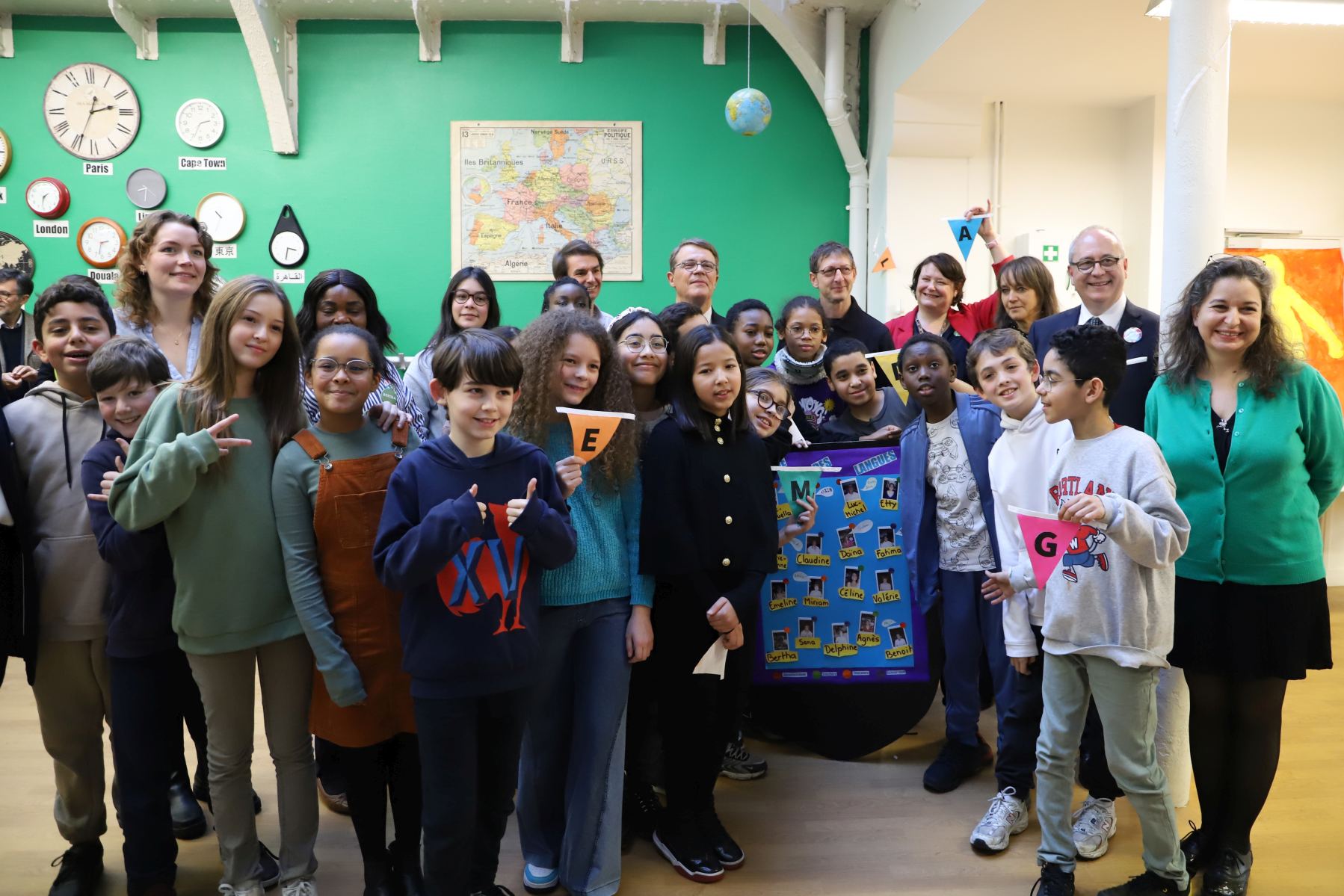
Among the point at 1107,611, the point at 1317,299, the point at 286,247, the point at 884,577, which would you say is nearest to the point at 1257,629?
the point at 1107,611

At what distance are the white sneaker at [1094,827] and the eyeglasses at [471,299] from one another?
256 centimetres

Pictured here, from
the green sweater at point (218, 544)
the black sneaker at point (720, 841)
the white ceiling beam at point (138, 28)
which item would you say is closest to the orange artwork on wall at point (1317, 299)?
the black sneaker at point (720, 841)

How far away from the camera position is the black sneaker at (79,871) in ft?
8.03

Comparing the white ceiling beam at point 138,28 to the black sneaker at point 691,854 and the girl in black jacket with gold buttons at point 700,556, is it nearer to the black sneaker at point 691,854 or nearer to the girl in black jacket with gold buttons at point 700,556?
the girl in black jacket with gold buttons at point 700,556

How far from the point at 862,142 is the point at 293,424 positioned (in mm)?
5382

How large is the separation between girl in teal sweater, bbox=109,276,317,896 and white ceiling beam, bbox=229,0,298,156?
4597 millimetres

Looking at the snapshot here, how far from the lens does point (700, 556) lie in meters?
2.48

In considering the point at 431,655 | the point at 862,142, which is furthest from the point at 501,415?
the point at 862,142

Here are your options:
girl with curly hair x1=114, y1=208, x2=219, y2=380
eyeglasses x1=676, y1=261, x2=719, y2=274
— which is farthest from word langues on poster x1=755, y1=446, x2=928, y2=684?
girl with curly hair x1=114, y1=208, x2=219, y2=380

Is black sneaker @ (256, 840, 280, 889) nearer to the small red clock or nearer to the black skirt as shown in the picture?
the black skirt

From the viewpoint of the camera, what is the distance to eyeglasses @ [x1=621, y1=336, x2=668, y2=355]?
2645 millimetres

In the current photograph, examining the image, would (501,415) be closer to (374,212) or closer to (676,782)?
(676,782)

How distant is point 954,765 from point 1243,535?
1.27 metres

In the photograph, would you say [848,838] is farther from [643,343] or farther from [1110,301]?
[1110,301]
